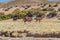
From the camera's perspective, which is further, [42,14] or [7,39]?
[42,14]

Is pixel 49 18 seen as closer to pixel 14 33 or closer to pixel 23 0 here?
pixel 14 33

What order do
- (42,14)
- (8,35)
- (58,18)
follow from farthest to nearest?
(42,14) < (58,18) < (8,35)

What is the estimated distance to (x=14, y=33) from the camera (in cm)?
3650

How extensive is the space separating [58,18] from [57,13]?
5.35 metres

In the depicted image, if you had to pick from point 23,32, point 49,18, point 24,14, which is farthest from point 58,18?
point 23,32

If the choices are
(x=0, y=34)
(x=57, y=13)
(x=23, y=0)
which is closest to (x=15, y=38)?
(x=0, y=34)

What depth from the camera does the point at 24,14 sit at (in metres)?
63.1

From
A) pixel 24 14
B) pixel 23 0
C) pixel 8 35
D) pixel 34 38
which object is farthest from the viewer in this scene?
pixel 23 0

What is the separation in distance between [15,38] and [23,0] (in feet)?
306

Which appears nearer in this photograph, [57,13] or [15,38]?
[15,38]

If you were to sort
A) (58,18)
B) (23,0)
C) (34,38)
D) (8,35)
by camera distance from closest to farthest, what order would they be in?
(34,38), (8,35), (58,18), (23,0)

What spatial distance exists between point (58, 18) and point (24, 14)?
1138cm

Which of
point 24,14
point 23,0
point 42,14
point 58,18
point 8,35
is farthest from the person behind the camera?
point 23,0

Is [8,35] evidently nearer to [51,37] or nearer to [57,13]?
[51,37]
